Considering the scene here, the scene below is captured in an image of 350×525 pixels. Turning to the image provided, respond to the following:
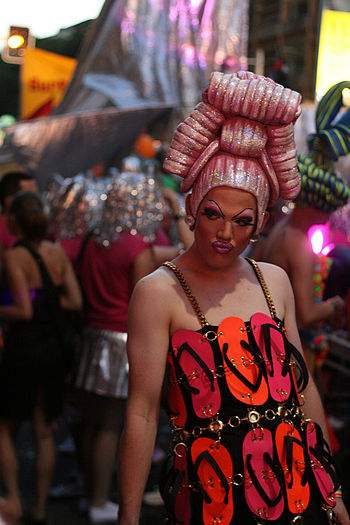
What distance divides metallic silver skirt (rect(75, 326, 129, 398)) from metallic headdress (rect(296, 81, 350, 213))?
66.9 inches

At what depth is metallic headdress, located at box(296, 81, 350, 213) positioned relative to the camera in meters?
2.97

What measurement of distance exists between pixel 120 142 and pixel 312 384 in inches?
247

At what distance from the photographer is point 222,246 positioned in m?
2.01

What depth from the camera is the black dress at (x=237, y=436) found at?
1.88 meters

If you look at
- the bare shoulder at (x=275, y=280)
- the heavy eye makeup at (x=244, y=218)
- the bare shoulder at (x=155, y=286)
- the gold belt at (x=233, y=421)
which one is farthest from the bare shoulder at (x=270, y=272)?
the gold belt at (x=233, y=421)

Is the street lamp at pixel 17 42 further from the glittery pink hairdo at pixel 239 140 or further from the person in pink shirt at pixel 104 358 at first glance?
the glittery pink hairdo at pixel 239 140

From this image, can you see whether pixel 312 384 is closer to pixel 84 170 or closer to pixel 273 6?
pixel 84 170

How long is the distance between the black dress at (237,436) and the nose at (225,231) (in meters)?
0.21

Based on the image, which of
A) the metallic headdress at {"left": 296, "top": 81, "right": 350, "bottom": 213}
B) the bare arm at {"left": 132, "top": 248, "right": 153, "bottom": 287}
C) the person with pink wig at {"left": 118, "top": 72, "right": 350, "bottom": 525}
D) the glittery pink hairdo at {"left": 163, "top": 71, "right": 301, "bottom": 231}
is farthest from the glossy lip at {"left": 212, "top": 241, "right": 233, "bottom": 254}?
the bare arm at {"left": 132, "top": 248, "right": 153, "bottom": 287}

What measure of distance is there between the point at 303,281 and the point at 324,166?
1.88 ft

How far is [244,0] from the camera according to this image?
9.17m

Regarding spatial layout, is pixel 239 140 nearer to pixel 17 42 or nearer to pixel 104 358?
pixel 104 358

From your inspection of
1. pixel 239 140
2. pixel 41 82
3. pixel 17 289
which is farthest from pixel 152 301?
pixel 41 82

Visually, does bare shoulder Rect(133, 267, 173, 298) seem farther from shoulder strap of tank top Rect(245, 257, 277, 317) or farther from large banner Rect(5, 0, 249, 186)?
large banner Rect(5, 0, 249, 186)
